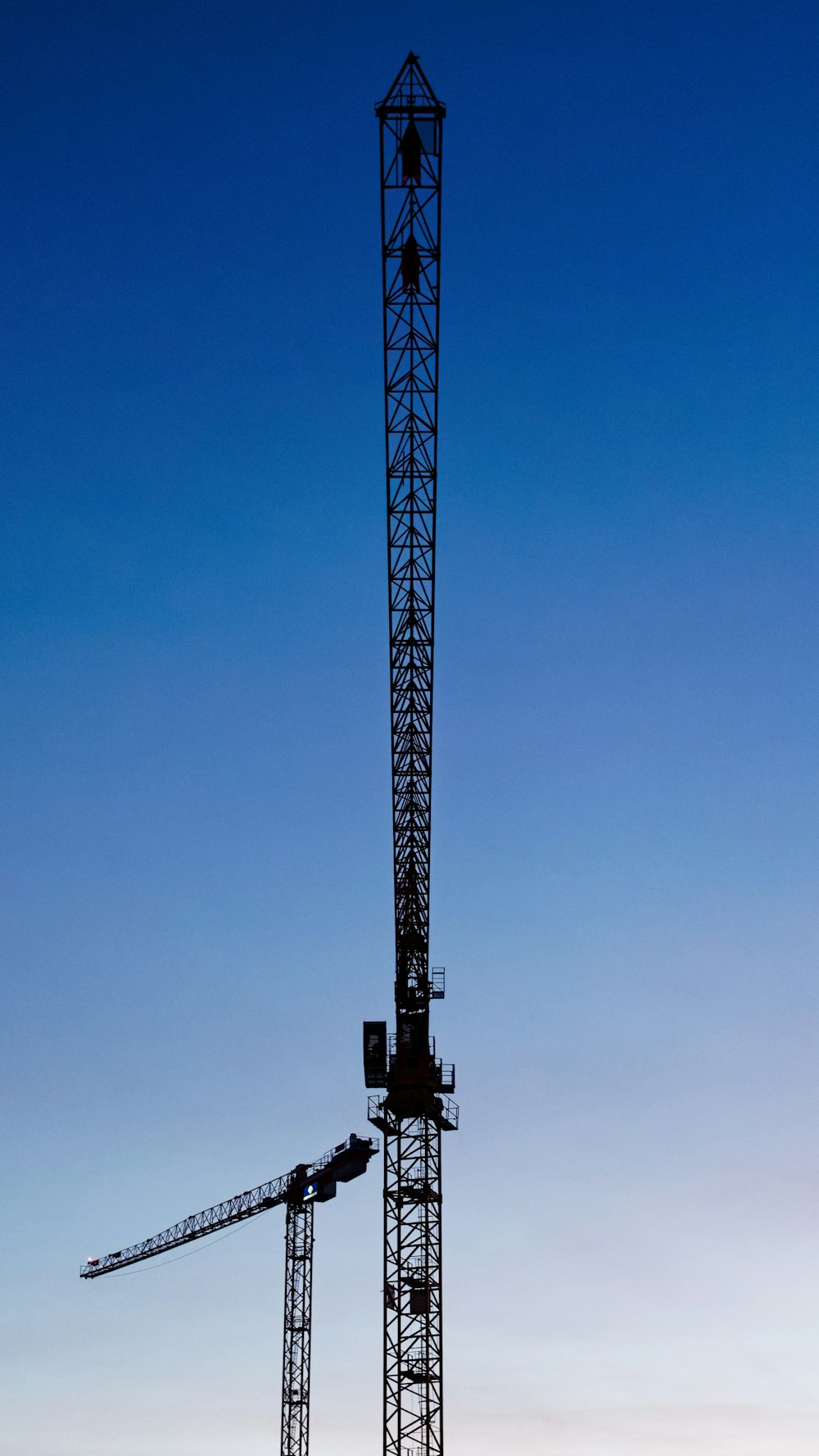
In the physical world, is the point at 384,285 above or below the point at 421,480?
above

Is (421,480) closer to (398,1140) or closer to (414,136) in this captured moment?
(414,136)

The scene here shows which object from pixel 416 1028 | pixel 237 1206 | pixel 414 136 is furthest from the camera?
pixel 237 1206

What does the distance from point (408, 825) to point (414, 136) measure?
41.5 metres

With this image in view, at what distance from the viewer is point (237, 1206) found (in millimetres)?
175625

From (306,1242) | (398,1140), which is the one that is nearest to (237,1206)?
(306,1242)

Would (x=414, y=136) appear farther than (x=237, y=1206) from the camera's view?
No

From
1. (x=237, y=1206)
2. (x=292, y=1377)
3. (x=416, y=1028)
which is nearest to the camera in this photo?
(x=416, y=1028)

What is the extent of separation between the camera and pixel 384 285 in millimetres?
111938

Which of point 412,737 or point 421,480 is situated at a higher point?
point 421,480

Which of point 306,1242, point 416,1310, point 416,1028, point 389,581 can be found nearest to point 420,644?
point 389,581

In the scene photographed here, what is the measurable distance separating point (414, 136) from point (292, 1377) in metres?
108

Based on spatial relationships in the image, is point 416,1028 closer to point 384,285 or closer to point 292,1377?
point 384,285

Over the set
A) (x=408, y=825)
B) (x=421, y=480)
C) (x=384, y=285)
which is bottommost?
(x=408, y=825)

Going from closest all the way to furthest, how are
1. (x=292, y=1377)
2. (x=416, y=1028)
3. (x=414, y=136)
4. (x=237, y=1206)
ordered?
1. (x=414, y=136)
2. (x=416, y=1028)
3. (x=292, y=1377)
4. (x=237, y=1206)
